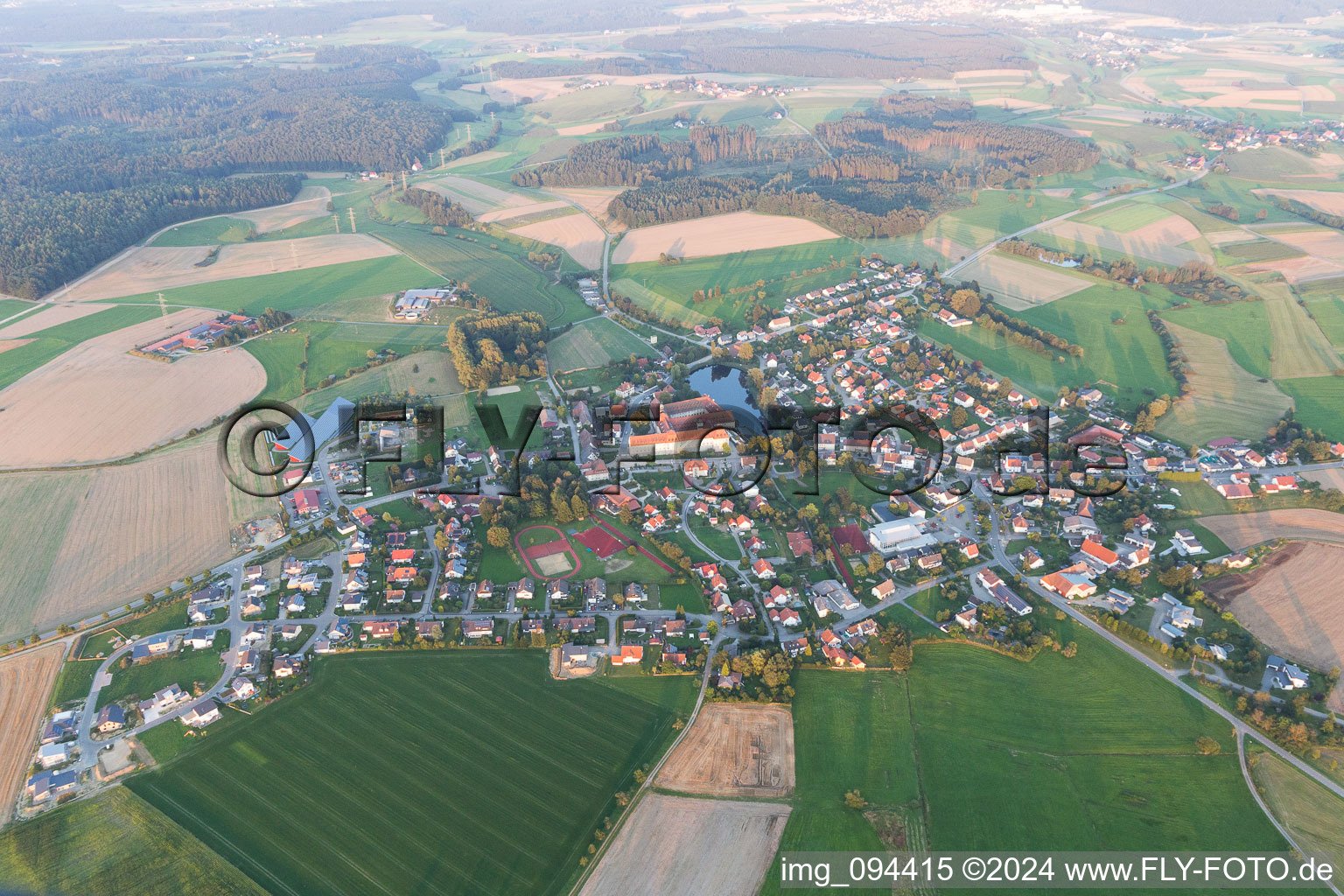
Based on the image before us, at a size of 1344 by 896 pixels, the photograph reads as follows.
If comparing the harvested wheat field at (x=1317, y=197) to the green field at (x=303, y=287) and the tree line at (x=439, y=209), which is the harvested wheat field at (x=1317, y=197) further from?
the green field at (x=303, y=287)

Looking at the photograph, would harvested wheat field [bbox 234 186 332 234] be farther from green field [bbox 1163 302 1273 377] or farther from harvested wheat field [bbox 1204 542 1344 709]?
harvested wheat field [bbox 1204 542 1344 709]

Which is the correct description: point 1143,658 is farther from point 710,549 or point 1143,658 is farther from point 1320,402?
point 1320,402

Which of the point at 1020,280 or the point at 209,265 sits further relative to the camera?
the point at 209,265

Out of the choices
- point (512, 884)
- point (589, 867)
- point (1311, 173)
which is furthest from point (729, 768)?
point (1311, 173)

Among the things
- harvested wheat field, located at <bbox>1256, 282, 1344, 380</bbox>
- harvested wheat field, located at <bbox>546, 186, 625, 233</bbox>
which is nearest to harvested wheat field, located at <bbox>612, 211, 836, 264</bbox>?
harvested wheat field, located at <bbox>546, 186, 625, 233</bbox>

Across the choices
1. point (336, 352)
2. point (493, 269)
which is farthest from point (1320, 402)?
point (336, 352)
